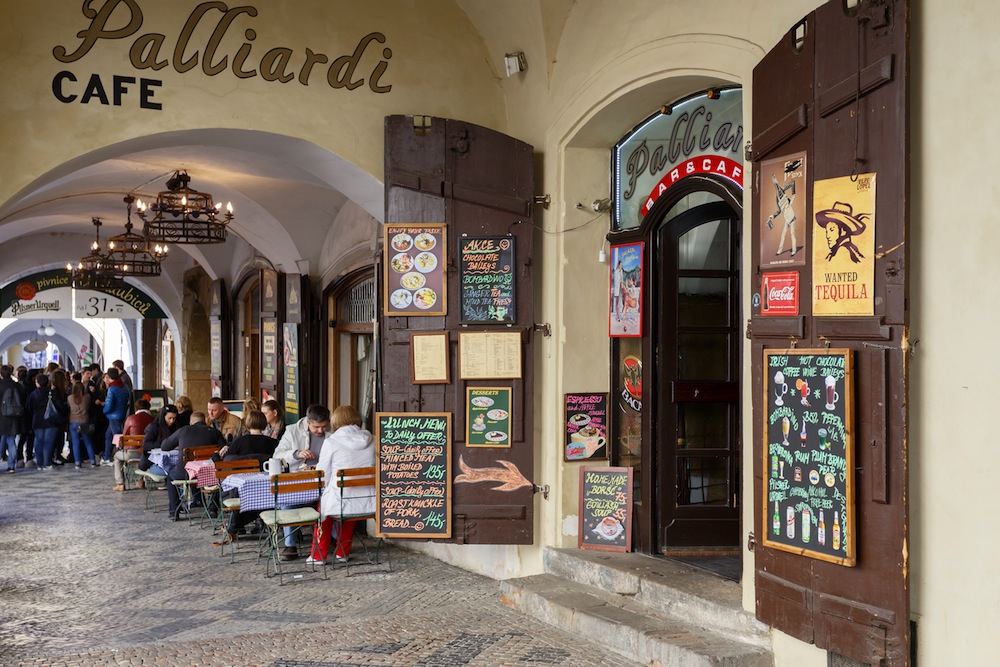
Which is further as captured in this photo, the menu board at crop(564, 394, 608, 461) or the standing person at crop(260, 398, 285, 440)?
the standing person at crop(260, 398, 285, 440)

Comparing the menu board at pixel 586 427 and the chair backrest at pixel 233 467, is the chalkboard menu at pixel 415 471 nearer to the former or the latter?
the menu board at pixel 586 427

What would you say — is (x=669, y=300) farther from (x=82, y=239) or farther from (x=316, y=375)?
(x=82, y=239)

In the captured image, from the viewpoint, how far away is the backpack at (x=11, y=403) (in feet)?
41.6

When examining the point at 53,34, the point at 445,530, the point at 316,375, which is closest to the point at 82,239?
the point at 316,375

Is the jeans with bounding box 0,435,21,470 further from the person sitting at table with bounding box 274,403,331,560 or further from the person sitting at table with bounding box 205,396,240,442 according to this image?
the person sitting at table with bounding box 274,403,331,560

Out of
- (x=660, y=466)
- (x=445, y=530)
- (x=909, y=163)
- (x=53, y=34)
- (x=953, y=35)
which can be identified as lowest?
(x=445, y=530)

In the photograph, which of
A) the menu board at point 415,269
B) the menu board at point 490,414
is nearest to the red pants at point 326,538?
the menu board at point 490,414

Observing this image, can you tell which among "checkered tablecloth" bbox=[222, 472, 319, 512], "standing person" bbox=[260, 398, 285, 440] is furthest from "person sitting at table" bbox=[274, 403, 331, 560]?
"standing person" bbox=[260, 398, 285, 440]

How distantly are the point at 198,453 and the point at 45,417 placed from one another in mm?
5365

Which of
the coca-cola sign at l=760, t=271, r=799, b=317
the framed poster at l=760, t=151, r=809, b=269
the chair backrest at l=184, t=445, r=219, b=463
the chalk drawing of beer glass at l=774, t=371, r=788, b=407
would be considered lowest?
the chair backrest at l=184, t=445, r=219, b=463

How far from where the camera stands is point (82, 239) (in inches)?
663

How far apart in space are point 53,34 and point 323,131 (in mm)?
1746

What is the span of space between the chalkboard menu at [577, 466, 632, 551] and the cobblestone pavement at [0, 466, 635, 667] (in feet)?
2.48

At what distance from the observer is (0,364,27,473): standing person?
12.7 metres
